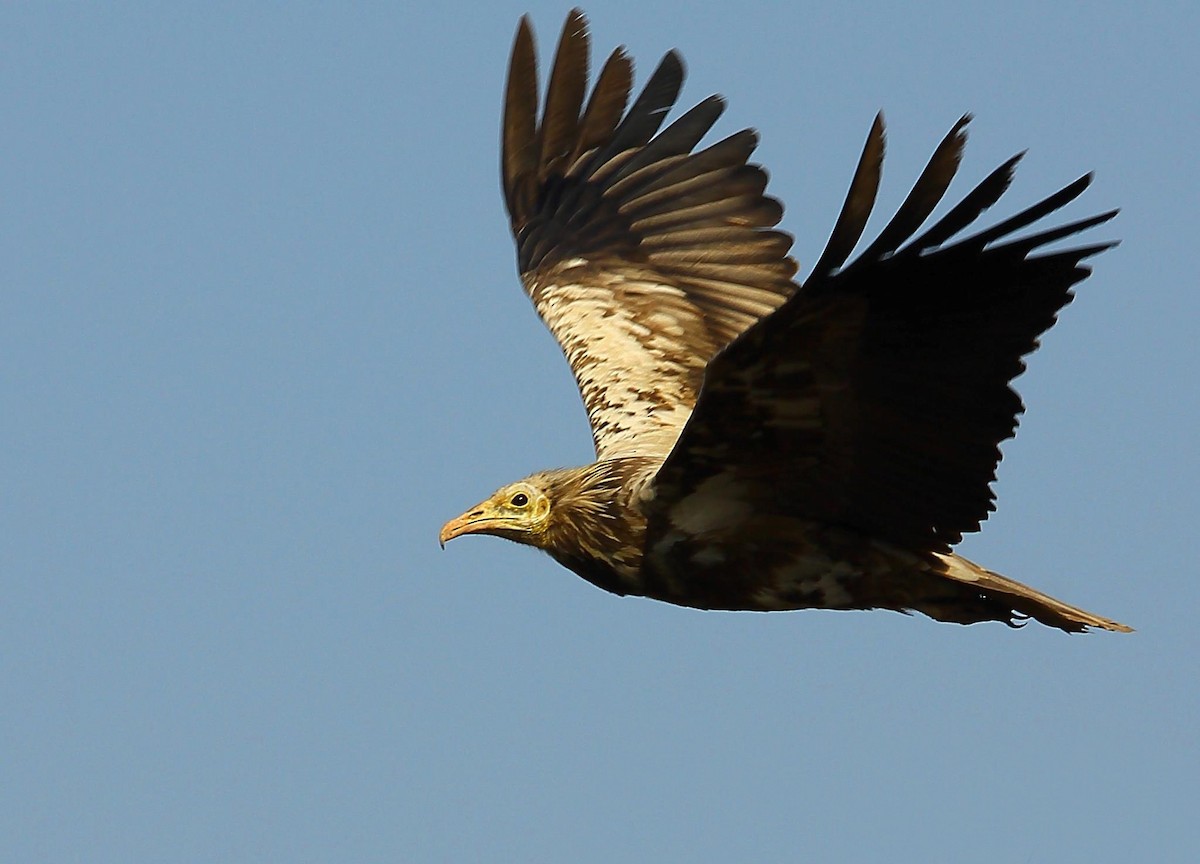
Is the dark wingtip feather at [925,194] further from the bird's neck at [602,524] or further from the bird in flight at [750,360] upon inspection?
the bird's neck at [602,524]

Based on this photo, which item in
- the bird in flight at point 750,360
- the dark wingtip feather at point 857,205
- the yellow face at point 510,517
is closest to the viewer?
the dark wingtip feather at point 857,205

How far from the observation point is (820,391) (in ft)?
26.3

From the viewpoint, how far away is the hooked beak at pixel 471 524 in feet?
31.6

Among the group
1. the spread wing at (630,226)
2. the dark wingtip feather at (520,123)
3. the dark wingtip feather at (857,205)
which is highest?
the dark wingtip feather at (520,123)

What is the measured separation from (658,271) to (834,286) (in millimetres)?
4440

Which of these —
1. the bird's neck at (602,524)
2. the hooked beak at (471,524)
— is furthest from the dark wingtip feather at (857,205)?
the hooked beak at (471,524)

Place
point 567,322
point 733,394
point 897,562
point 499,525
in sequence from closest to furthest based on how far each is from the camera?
point 733,394
point 897,562
point 499,525
point 567,322

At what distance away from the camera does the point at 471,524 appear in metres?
9.69

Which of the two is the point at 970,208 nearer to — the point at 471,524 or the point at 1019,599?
the point at 1019,599

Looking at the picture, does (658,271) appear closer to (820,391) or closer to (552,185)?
(552,185)

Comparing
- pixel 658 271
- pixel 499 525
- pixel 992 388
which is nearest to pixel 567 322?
pixel 658 271

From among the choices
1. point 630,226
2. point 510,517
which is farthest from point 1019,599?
point 630,226

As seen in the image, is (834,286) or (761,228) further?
(761,228)

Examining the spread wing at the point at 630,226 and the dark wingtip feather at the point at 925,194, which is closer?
the dark wingtip feather at the point at 925,194
